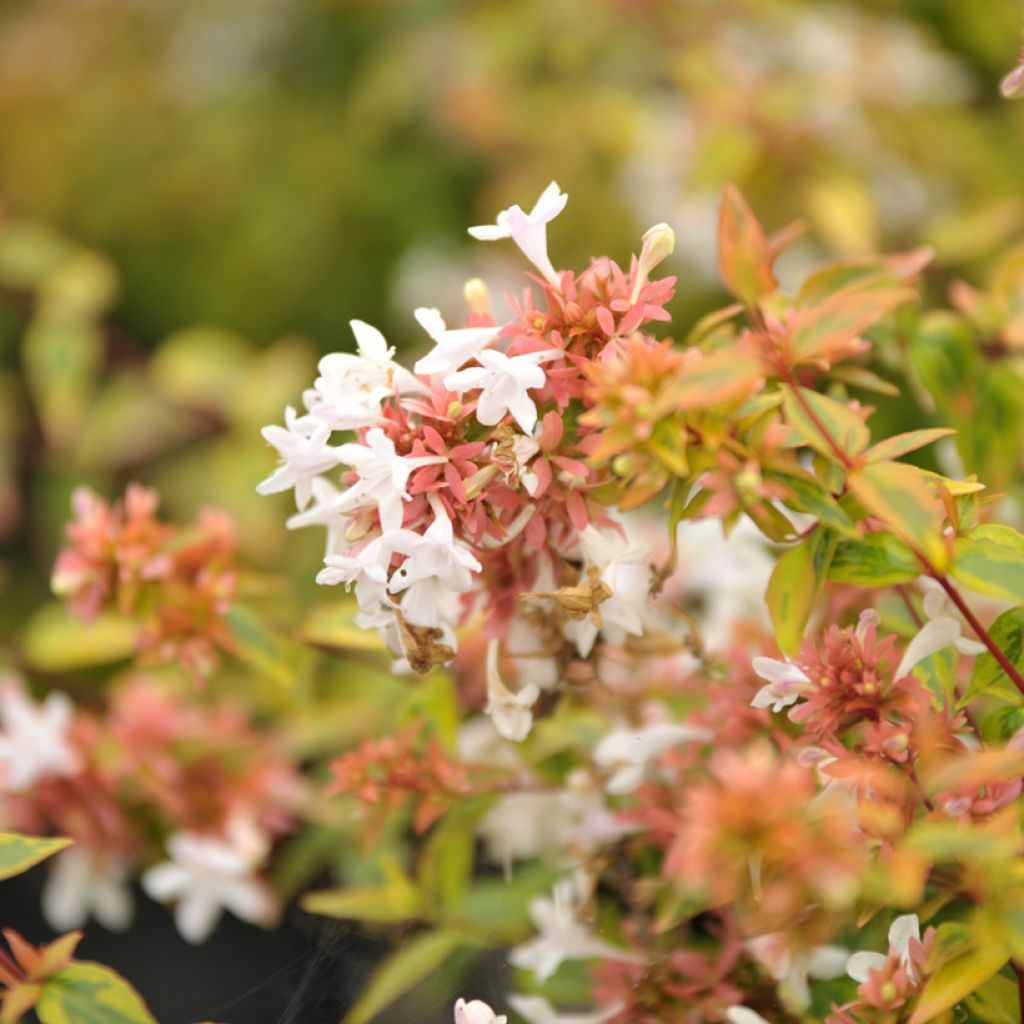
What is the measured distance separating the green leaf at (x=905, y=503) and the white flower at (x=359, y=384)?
0.63 ft

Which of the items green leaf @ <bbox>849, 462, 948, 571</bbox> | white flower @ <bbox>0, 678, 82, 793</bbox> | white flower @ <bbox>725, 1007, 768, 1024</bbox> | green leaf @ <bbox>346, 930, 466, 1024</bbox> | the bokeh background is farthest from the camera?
the bokeh background

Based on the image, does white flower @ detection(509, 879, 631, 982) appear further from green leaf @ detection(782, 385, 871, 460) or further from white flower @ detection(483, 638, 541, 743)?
green leaf @ detection(782, 385, 871, 460)

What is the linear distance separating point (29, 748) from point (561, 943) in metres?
0.39

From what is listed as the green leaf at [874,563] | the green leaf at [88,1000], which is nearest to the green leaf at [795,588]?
the green leaf at [874,563]

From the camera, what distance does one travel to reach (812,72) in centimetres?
138

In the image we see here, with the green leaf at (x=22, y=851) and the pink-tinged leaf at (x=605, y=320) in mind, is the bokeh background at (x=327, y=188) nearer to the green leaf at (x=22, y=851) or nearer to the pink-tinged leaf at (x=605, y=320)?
the green leaf at (x=22, y=851)

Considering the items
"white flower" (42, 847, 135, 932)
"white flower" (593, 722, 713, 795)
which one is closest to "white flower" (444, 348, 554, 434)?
"white flower" (593, 722, 713, 795)

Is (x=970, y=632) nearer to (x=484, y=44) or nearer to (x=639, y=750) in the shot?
(x=639, y=750)

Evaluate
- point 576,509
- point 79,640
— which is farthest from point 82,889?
point 576,509

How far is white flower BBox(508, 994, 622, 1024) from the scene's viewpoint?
0.61 meters

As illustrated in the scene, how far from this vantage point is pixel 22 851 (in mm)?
524

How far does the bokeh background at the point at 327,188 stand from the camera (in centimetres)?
108

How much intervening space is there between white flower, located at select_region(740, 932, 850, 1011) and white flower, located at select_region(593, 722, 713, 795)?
99mm

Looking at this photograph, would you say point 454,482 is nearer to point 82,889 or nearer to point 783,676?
point 783,676
